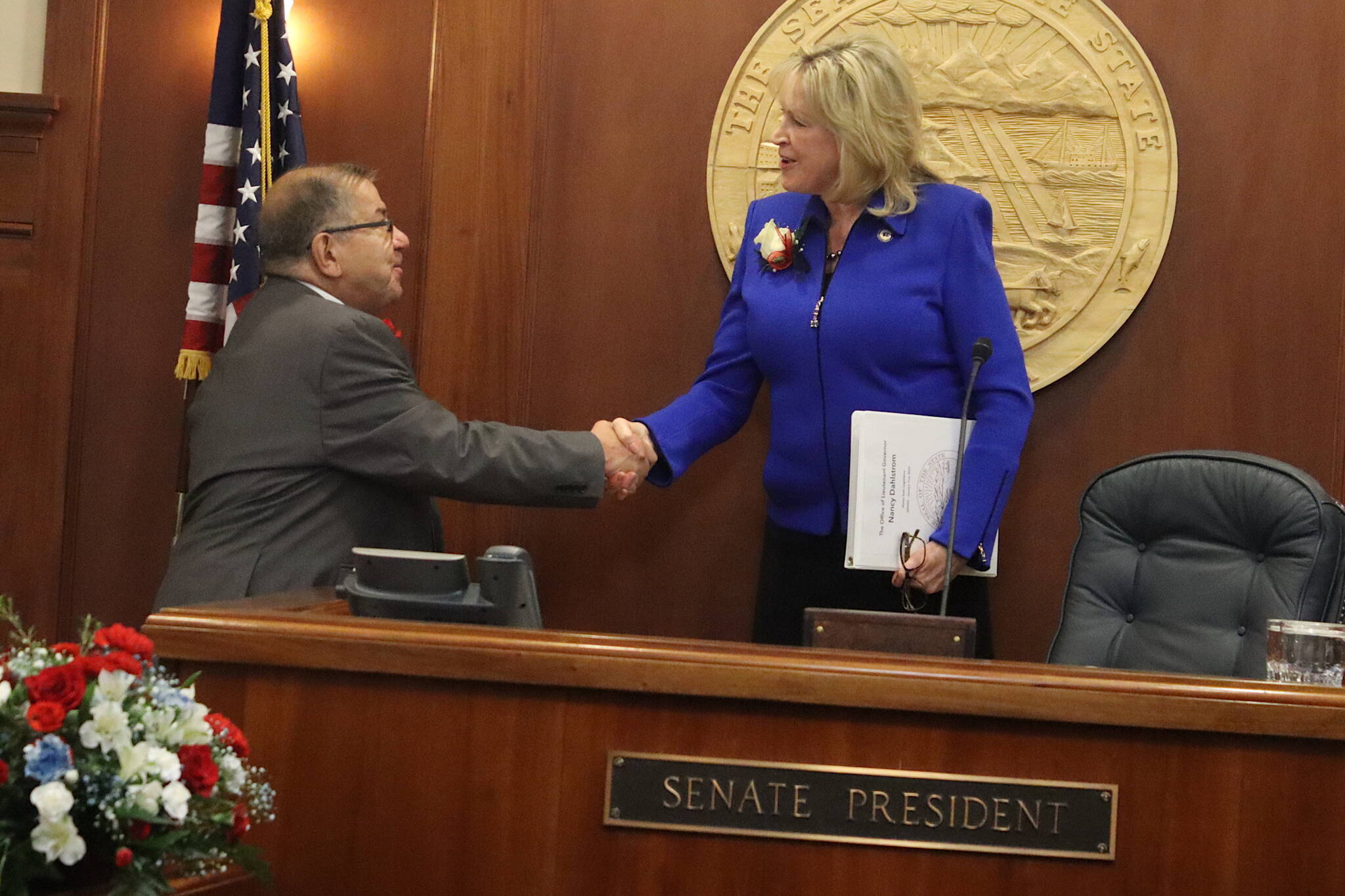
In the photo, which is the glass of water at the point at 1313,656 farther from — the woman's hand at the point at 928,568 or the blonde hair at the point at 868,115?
the blonde hair at the point at 868,115

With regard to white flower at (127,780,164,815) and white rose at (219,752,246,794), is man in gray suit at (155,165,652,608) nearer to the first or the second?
white rose at (219,752,246,794)

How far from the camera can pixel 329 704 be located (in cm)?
159

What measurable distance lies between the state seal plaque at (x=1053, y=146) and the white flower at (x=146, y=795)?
2.35 metres

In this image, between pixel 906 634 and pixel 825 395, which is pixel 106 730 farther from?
pixel 825 395

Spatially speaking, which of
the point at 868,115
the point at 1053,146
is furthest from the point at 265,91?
the point at 1053,146

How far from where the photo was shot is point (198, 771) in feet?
4.18

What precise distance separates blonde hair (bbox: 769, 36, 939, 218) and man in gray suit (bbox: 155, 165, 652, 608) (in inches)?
29.0

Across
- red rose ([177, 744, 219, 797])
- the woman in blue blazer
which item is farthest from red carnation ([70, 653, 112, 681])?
the woman in blue blazer

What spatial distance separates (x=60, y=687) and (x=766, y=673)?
71 centimetres

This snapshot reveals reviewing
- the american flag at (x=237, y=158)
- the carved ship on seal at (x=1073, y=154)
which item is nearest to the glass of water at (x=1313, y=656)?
the carved ship on seal at (x=1073, y=154)

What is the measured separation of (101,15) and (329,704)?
7.62ft

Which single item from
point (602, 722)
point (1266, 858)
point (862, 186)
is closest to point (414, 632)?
point (602, 722)

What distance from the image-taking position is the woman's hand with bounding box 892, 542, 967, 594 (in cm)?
249

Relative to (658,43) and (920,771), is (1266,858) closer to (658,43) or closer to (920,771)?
(920,771)
